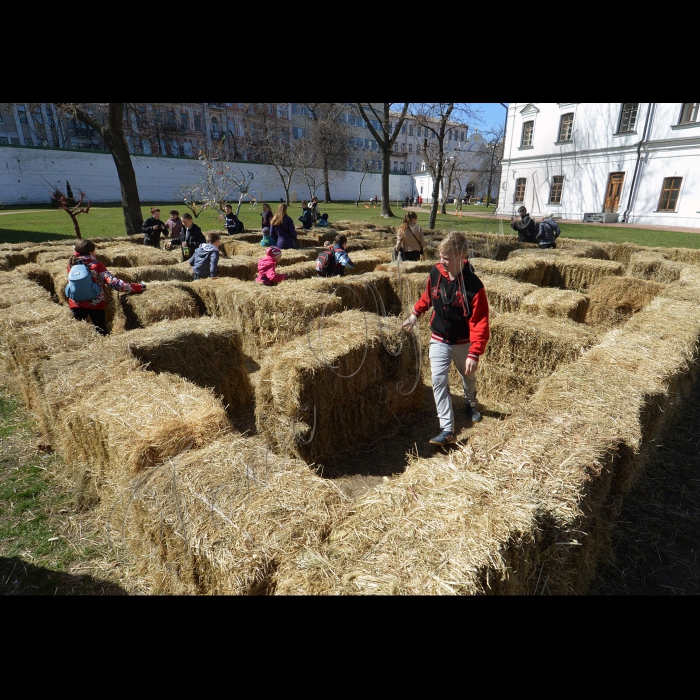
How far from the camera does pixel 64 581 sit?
323 cm

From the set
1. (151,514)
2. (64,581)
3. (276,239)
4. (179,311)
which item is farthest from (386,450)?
(276,239)

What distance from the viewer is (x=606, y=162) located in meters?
30.3

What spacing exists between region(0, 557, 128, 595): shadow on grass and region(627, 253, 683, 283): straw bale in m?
12.8

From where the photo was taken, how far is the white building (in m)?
26.0

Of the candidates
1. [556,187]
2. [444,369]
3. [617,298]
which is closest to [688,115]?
[556,187]

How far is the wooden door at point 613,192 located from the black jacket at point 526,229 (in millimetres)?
20036

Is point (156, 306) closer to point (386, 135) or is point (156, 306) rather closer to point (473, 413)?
point (473, 413)

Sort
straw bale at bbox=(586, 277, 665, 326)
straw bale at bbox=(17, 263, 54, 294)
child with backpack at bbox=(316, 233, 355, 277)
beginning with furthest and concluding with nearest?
1. straw bale at bbox=(17, 263, 54, 294)
2. child with backpack at bbox=(316, 233, 355, 277)
3. straw bale at bbox=(586, 277, 665, 326)

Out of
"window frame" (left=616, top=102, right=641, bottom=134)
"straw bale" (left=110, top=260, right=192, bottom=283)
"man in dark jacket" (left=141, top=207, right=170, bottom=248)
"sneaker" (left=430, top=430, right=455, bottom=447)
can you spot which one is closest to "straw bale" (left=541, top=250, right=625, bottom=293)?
"sneaker" (left=430, top=430, right=455, bottom=447)

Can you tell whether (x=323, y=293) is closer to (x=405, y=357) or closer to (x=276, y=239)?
(x=405, y=357)

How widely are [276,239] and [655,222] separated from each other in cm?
2793

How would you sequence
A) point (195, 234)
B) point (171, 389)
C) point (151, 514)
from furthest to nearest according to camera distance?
point (195, 234), point (171, 389), point (151, 514)

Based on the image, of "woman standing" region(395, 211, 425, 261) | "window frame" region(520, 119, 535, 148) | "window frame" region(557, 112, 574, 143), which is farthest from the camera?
"window frame" region(520, 119, 535, 148)

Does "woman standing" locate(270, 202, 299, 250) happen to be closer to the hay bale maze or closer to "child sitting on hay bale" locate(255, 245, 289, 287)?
"child sitting on hay bale" locate(255, 245, 289, 287)
